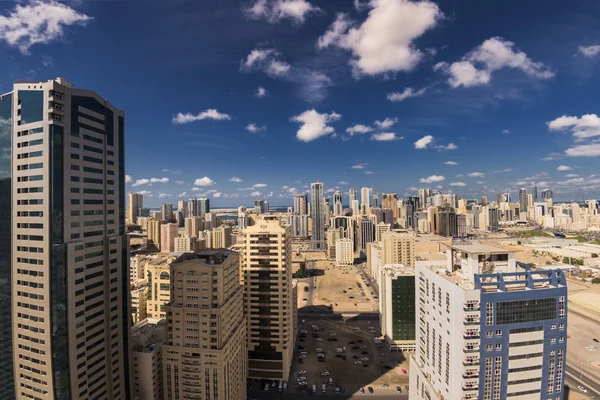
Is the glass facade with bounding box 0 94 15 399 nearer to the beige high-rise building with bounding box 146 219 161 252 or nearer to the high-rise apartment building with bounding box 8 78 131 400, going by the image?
the high-rise apartment building with bounding box 8 78 131 400

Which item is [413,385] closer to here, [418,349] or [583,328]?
[418,349]

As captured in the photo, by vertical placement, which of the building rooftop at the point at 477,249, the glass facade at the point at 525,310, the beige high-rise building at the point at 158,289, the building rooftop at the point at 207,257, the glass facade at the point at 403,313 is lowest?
the glass facade at the point at 403,313

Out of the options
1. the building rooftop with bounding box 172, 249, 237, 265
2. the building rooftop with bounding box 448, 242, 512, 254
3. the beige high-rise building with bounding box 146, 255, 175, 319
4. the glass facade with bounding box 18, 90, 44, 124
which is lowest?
the beige high-rise building with bounding box 146, 255, 175, 319

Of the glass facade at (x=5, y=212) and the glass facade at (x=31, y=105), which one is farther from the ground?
the glass facade at (x=31, y=105)

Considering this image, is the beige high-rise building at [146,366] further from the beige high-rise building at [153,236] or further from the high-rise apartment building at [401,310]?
the beige high-rise building at [153,236]

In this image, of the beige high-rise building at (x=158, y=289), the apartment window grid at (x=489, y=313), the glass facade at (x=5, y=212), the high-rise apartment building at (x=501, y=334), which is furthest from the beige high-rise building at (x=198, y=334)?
the apartment window grid at (x=489, y=313)

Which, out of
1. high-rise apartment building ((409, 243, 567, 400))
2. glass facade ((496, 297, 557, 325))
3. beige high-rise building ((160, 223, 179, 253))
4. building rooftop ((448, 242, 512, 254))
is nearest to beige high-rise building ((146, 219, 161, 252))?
beige high-rise building ((160, 223, 179, 253))

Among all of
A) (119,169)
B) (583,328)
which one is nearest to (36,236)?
(119,169)
